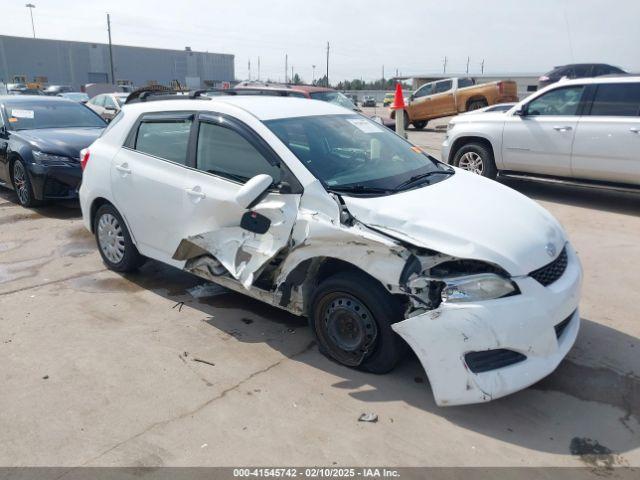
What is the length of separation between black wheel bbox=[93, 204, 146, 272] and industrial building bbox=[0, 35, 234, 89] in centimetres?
4899

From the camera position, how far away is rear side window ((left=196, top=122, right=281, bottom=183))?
12.6 feet

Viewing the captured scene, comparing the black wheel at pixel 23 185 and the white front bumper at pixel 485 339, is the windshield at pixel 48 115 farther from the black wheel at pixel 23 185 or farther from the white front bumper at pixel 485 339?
the white front bumper at pixel 485 339

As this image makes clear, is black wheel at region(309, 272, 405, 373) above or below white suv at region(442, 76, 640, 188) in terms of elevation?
below

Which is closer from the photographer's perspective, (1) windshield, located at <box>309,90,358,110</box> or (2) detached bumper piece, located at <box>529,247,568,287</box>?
(2) detached bumper piece, located at <box>529,247,568,287</box>

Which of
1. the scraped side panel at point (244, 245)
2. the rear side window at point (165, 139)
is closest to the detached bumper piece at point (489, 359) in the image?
the scraped side panel at point (244, 245)

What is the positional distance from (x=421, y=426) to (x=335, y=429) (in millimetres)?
498

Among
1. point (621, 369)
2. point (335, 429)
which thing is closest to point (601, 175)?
point (621, 369)

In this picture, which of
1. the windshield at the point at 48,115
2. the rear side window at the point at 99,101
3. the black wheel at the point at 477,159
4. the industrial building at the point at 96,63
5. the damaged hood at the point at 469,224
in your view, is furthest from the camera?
the industrial building at the point at 96,63

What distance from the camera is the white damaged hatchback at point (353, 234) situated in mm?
2941

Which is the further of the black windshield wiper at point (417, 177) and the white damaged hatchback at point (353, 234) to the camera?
the black windshield wiper at point (417, 177)

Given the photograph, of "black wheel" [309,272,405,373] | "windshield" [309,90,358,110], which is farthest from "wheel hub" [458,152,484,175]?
"black wheel" [309,272,405,373]

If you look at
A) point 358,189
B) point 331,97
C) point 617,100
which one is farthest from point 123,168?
point 331,97

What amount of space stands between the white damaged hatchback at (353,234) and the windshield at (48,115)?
4323 millimetres

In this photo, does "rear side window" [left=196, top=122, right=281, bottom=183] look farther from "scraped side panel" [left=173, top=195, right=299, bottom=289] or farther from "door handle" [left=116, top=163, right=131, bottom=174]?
"door handle" [left=116, top=163, right=131, bottom=174]
